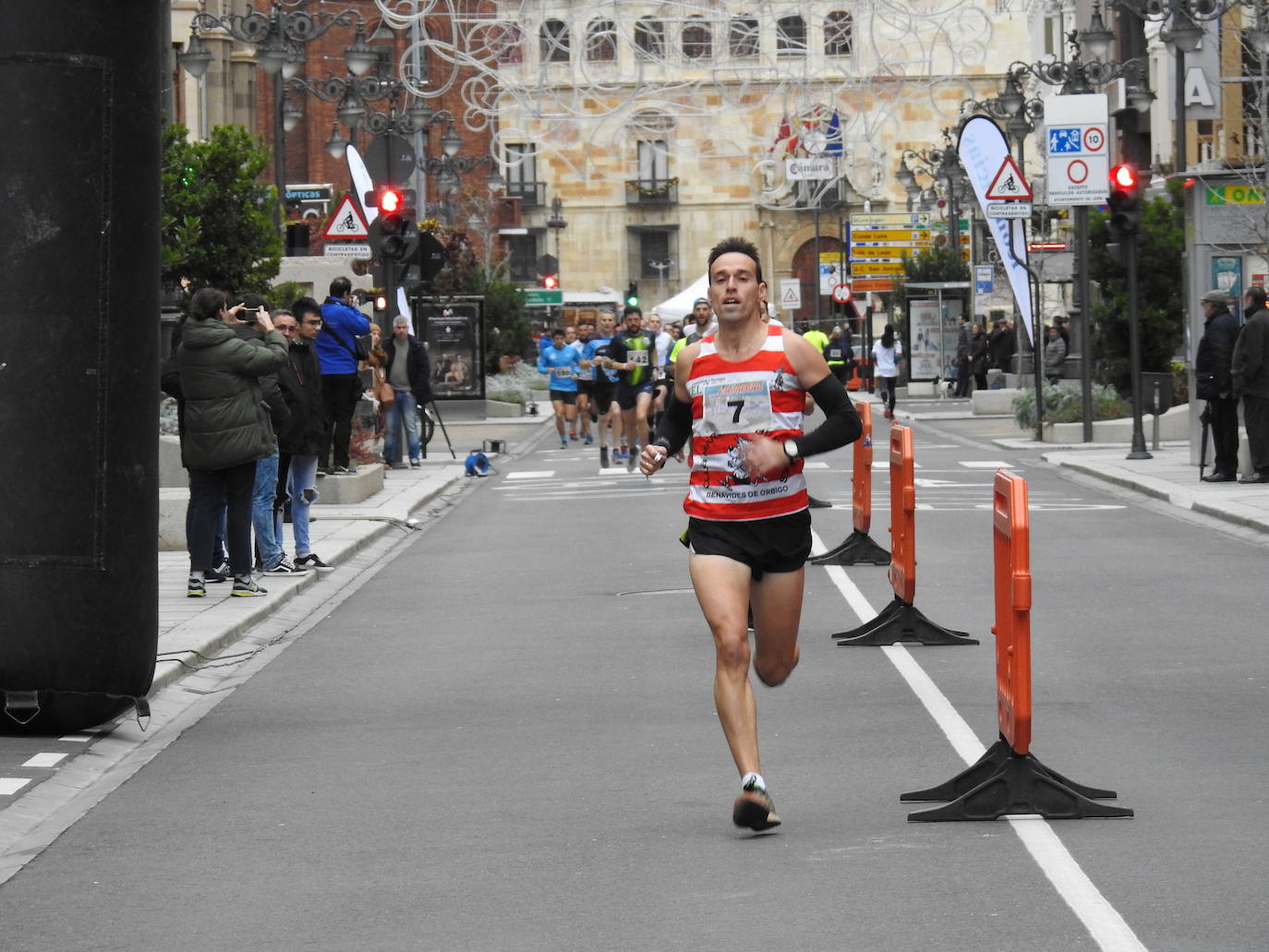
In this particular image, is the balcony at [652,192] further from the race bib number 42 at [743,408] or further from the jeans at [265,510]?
the race bib number 42 at [743,408]

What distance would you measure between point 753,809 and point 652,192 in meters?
98.8

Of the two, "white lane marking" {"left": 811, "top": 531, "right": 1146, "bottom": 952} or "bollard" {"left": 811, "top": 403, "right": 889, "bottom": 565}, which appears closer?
"white lane marking" {"left": 811, "top": 531, "right": 1146, "bottom": 952}

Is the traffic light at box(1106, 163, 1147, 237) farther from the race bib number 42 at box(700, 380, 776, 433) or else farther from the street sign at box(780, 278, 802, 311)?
the street sign at box(780, 278, 802, 311)

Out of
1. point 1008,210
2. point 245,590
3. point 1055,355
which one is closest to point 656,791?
point 245,590

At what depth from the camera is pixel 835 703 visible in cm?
1070

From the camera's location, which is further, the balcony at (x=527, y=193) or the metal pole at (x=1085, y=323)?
the balcony at (x=527, y=193)

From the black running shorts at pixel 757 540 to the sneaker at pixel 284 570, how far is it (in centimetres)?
946

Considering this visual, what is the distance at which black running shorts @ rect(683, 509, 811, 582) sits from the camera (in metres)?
7.96

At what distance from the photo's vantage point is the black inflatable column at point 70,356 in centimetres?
993

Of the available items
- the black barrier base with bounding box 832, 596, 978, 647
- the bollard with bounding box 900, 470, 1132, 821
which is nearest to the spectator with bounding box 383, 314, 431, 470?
the black barrier base with bounding box 832, 596, 978, 647

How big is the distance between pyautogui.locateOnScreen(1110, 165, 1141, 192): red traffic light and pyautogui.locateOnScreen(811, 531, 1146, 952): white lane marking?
19.0 m

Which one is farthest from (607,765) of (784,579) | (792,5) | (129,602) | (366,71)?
(366,71)

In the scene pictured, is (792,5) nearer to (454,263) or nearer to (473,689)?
(473,689)

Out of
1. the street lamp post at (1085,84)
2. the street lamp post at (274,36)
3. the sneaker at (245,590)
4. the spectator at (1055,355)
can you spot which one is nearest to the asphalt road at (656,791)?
the sneaker at (245,590)
